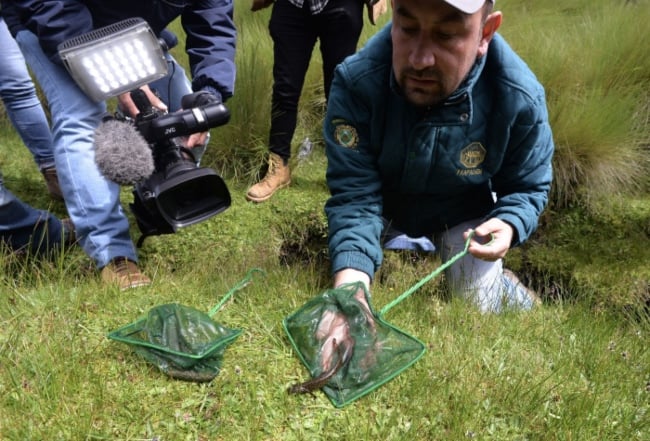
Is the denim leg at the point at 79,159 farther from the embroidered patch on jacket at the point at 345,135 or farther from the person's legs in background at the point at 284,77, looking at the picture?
the person's legs in background at the point at 284,77

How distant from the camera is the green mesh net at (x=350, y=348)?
1.56 meters

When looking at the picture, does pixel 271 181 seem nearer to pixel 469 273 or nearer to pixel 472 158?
pixel 469 273

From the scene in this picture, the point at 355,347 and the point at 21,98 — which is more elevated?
the point at 355,347

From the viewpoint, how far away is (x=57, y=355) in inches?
62.5

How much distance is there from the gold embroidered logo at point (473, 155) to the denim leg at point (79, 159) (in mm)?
1551

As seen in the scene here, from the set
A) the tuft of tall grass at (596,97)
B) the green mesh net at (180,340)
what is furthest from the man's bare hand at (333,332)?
the tuft of tall grass at (596,97)

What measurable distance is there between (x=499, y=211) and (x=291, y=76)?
1867mm

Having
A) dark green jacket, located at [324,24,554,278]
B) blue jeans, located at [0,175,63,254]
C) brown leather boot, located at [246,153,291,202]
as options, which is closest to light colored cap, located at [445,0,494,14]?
dark green jacket, located at [324,24,554,278]

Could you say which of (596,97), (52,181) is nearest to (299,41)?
(52,181)

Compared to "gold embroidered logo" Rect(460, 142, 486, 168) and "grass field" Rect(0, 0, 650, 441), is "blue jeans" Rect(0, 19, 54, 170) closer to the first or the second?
"grass field" Rect(0, 0, 650, 441)

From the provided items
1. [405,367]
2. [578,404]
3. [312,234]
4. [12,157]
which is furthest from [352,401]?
[12,157]

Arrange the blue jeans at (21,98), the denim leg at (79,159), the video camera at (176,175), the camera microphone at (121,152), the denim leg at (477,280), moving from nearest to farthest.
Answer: the camera microphone at (121,152) < the video camera at (176,175) < the denim leg at (477,280) < the denim leg at (79,159) < the blue jeans at (21,98)

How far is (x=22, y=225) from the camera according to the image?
270 cm

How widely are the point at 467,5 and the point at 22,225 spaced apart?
2.28 meters
